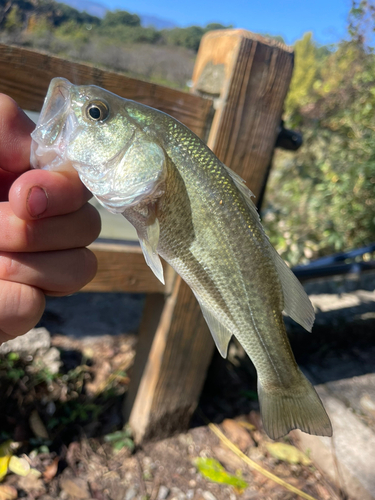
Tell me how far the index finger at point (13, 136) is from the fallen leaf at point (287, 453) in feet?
8.03

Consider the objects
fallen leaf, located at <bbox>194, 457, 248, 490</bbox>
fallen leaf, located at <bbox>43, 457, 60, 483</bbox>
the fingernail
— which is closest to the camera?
the fingernail

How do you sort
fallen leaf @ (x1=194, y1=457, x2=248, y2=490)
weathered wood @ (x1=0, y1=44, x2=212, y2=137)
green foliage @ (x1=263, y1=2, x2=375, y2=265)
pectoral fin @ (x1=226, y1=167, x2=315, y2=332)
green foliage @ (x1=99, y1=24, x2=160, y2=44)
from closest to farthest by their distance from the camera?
pectoral fin @ (x1=226, y1=167, x2=315, y2=332) < weathered wood @ (x1=0, y1=44, x2=212, y2=137) < fallen leaf @ (x1=194, y1=457, x2=248, y2=490) < green foliage @ (x1=263, y1=2, x2=375, y2=265) < green foliage @ (x1=99, y1=24, x2=160, y2=44)

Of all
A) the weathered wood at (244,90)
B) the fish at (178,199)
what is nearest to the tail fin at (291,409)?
the fish at (178,199)

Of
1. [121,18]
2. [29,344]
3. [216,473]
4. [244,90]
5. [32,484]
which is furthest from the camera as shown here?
[121,18]

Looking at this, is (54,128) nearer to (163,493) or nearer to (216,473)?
(163,493)

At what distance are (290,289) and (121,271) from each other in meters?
1.26

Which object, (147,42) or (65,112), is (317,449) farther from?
(147,42)

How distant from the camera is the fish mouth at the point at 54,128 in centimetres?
95

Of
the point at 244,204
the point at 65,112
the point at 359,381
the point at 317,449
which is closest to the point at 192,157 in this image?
the point at 244,204

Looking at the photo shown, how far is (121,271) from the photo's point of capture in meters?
2.12

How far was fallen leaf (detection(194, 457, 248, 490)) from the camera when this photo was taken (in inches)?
90.9

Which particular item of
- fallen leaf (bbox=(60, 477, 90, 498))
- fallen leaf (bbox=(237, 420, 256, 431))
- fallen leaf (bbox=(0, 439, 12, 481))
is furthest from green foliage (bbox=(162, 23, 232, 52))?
fallen leaf (bbox=(60, 477, 90, 498))

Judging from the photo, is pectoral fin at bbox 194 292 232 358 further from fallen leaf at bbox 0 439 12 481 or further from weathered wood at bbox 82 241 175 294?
fallen leaf at bbox 0 439 12 481

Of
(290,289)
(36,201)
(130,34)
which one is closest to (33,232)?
(36,201)
